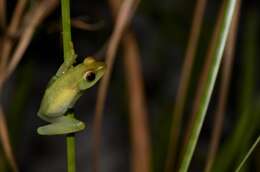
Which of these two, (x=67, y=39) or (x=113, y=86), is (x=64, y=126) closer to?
(x=67, y=39)

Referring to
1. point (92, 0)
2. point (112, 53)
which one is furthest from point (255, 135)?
point (92, 0)

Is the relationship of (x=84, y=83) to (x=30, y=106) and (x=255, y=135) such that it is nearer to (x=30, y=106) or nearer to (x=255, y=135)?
(x=255, y=135)

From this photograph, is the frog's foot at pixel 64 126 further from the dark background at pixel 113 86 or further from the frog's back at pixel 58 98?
the dark background at pixel 113 86

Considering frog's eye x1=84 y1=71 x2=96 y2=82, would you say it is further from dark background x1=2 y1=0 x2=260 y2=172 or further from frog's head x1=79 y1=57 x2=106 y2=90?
dark background x1=2 y1=0 x2=260 y2=172

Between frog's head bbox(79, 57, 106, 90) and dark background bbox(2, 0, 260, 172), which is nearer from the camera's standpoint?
frog's head bbox(79, 57, 106, 90)

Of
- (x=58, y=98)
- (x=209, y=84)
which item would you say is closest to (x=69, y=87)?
(x=58, y=98)

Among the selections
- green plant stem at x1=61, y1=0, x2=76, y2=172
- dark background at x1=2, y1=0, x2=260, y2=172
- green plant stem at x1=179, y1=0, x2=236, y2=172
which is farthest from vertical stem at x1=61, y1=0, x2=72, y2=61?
dark background at x1=2, y1=0, x2=260, y2=172

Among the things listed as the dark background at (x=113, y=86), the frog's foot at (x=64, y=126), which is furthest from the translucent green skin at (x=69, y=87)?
the dark background at (x=113, y=86)
